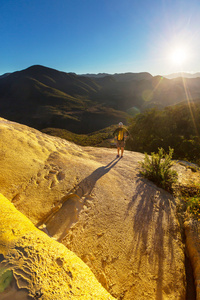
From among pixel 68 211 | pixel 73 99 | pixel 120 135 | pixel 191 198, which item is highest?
pixel 73 99

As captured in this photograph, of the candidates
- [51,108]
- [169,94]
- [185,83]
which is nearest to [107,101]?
[51,108]

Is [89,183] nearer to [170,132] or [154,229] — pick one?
[154,229]

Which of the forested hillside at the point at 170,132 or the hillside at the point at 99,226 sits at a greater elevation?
the forested hillside at the point at 170,132

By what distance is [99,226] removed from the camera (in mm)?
2447

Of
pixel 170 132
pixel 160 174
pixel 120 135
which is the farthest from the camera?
pixel 170 132

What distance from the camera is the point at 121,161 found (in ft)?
17.2

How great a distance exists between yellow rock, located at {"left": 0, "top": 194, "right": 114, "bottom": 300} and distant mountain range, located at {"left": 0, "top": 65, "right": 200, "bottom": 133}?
103 feet

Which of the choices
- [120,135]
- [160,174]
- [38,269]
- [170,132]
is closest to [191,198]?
[160,174]

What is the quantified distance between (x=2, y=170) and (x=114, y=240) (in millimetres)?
2504

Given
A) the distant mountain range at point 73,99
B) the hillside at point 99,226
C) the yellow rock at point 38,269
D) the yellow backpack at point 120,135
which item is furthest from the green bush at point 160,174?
the distant mountain range at point 73,99

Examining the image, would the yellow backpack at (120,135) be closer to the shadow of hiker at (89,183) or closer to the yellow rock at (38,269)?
the shadow of hiker at (89,183)

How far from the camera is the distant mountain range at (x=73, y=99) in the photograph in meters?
50.8

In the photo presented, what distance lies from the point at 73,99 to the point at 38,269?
75.2m

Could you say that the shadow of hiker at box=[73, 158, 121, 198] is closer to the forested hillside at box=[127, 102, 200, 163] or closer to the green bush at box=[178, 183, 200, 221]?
the green bush at box=[178, 183, 200, 221]
